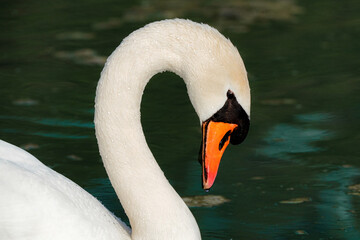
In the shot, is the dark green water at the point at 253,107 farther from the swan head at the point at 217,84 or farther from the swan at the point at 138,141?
the swan head at the point at 217,84

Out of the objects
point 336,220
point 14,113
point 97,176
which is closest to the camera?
point 336,220

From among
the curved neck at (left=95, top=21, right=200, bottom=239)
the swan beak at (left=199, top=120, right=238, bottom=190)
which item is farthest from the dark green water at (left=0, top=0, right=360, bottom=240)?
the swan beak at (left=199, top=120, right=238, bottom=190)

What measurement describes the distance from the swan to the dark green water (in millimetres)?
948

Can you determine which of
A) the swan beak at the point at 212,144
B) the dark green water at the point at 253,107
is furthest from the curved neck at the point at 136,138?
the dark green water at the point at 253,107

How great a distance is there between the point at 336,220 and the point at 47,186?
1914mm

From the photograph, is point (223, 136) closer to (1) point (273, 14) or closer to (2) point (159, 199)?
(2) point (159, 199)

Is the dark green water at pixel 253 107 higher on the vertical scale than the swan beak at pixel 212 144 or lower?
lower

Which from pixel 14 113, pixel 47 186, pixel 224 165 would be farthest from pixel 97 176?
pixel 47 186

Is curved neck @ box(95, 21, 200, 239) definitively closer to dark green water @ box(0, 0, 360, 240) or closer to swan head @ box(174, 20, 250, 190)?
swan head @ box(174, 20, 250, 190)

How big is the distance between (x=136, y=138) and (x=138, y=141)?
0.02m

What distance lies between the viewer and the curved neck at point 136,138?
3.92m

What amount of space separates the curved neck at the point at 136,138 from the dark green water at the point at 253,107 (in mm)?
876

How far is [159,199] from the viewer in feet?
13.7

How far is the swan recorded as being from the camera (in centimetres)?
391
